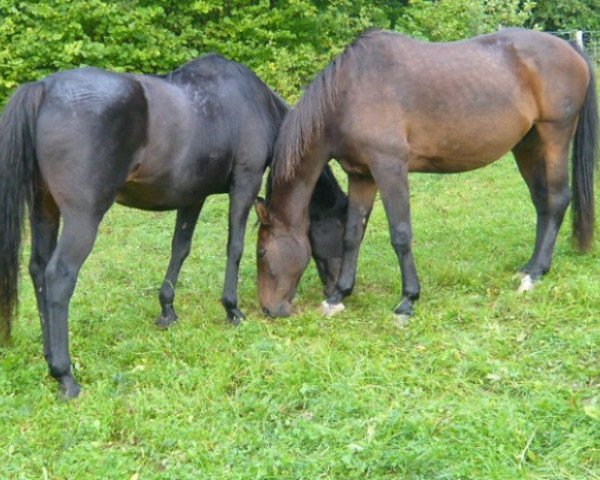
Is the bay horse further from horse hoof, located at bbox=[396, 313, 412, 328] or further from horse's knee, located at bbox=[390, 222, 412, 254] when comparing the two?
horse hoof, located at bbox=[396, 313, 412, 328]

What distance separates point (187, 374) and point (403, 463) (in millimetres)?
1595

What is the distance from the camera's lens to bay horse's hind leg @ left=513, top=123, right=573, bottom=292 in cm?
603

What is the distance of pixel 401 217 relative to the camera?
5523 millimetres

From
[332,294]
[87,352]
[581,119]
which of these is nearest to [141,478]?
[87,352]

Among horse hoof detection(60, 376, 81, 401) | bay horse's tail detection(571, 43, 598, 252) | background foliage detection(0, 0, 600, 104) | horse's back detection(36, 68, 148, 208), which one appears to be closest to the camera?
horse's back detection(36, 68, 148, 208)

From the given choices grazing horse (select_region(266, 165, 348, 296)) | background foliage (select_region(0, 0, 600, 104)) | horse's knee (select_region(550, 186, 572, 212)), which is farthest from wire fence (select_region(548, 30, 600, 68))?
grazing horse (select_region(266, 165, 348, 296))

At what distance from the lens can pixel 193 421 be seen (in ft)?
13.6

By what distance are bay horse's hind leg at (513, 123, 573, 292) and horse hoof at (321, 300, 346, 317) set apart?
1.39 meters

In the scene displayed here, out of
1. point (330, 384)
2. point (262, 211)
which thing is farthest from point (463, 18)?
point (330, 384)

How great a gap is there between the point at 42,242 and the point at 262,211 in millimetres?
1638

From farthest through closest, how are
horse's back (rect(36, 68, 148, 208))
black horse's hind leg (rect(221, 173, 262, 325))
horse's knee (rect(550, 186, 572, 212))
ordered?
horse's knee (rect(550, 186, 572, 212)) → black horse's hind leg (rect(221, 173, 262, 325)) → horse's back (rect(36, 68, 148, 208))

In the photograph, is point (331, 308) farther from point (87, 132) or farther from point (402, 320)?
point (87, 132)

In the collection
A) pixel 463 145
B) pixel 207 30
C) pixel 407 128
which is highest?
pixel 407 128

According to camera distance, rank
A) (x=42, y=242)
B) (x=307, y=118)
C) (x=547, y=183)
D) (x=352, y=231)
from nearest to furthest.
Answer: (x=42, y=242) < (x=307, y=118) < (x=352, y=231) < (x=547, y=183)
